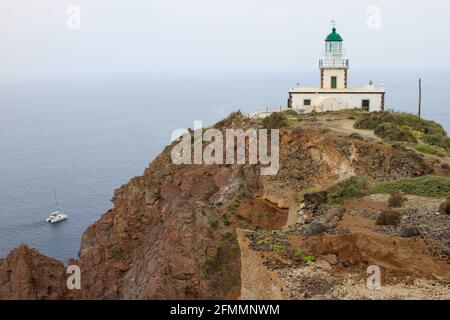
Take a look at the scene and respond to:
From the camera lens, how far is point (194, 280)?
1909cm

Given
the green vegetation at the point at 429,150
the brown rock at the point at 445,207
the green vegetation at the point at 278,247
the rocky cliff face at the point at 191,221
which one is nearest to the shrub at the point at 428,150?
the green vegetation at the point at 429,150

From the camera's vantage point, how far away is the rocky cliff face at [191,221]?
1969 centimetres

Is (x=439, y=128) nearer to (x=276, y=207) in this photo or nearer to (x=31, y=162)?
(x=276, y=207)

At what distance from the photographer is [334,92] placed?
3712 cm

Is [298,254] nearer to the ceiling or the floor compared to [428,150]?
nearer to the floor

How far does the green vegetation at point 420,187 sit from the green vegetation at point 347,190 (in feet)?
1.34

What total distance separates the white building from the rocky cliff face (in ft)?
26.8

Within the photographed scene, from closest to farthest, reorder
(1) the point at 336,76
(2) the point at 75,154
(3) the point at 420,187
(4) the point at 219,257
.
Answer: (4) the point at 219,257 → (3) the point at 420,187 → (1) the point at 336,76 → (2) the point at 75,154

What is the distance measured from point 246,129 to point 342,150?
639 centimetres

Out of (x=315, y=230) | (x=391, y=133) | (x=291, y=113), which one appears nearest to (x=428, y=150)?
(x=391, y=133)

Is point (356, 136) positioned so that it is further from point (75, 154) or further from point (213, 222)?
point (75, 154)

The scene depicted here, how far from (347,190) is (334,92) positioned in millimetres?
17610

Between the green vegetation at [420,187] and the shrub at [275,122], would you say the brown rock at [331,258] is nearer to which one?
the green vegetation at [420,187]
